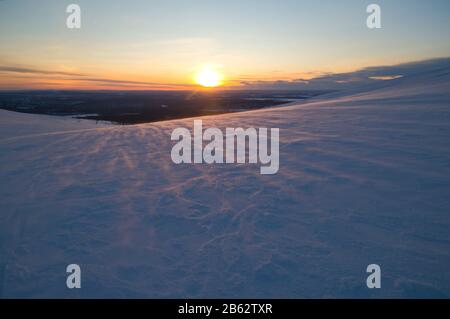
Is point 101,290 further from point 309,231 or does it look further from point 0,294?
point 309,231

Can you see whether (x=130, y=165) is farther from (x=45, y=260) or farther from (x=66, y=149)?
(x=45, y=260)

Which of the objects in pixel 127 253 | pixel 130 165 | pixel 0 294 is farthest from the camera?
pixel 130 165

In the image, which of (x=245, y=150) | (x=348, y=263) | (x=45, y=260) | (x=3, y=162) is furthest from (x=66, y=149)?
(x=348, y=263)

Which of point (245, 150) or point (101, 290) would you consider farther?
point (245, 150)

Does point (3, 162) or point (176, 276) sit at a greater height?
point (3, 162)

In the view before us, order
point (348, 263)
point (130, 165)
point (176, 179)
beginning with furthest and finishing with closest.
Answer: point (130, 165) < point (176, 179) < point (348, 263)

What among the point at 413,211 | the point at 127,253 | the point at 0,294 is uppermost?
the point at 413,211
